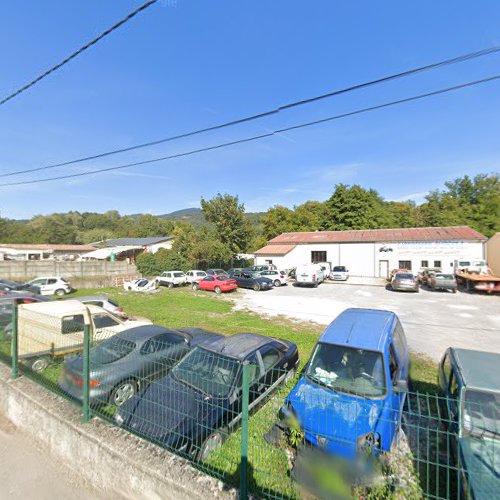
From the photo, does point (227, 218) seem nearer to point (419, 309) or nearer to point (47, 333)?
point (419, 309)

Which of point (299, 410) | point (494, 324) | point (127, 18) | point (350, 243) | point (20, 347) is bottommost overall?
point (494, 324)

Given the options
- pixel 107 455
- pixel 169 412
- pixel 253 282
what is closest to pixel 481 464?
pixel 169 412

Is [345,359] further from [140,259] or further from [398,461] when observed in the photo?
[140,259]

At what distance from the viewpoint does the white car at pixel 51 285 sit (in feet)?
65.3

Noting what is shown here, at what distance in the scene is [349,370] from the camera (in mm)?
4383

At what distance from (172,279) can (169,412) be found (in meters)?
23.1

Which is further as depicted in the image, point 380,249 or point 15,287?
point 380,249

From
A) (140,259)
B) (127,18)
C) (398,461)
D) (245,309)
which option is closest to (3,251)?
(140,259)

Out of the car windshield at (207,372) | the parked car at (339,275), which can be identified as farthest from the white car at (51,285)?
the parked car at (339,275)

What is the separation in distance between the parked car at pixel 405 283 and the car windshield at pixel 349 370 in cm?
1895

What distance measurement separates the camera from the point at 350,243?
105ft

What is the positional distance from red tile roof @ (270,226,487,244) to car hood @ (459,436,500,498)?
2945 cm

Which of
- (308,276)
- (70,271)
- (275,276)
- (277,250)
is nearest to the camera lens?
(308,276)

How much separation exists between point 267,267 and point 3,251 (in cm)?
4179
